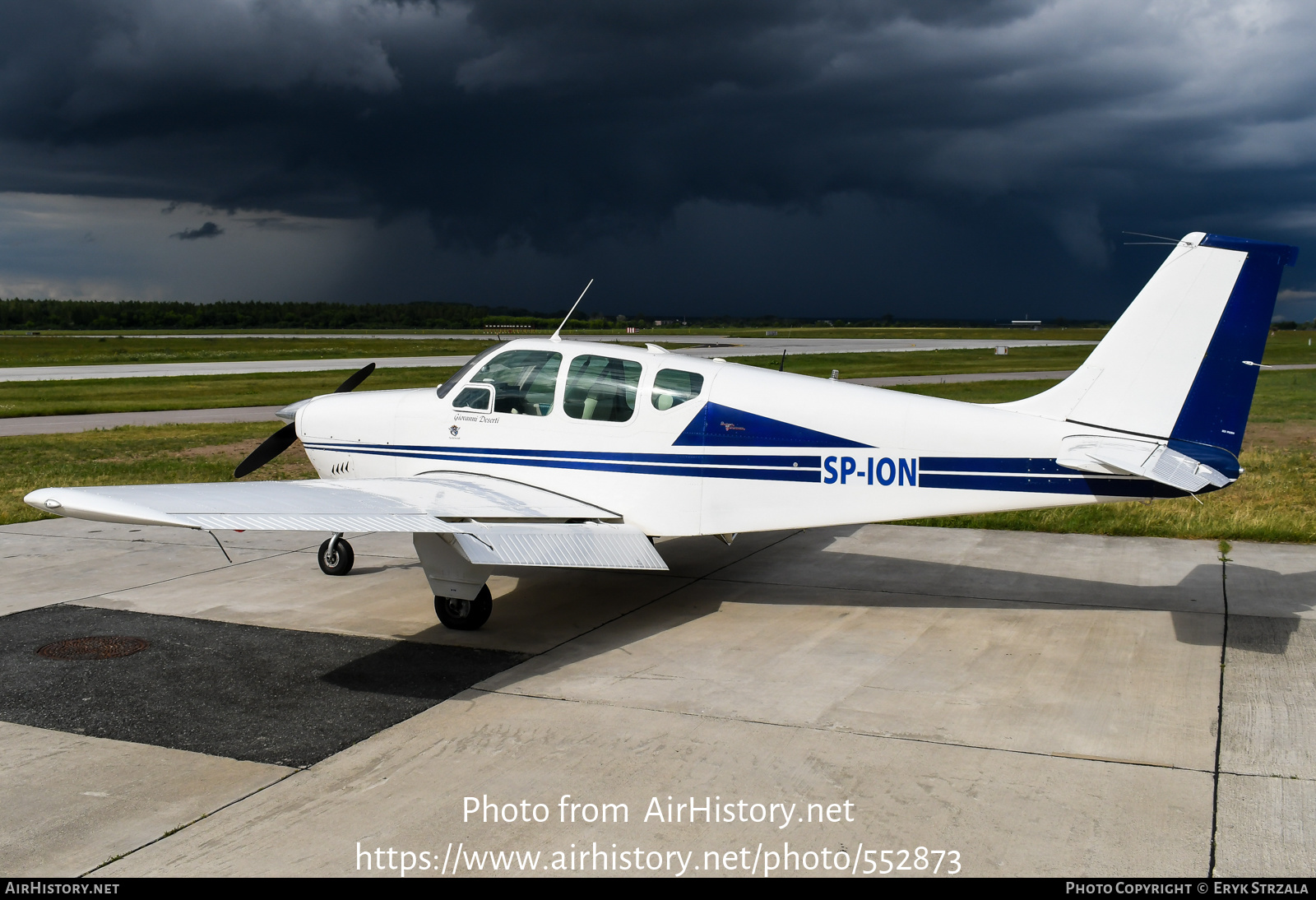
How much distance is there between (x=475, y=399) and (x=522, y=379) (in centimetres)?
50

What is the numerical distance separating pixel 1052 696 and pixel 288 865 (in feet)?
15.3

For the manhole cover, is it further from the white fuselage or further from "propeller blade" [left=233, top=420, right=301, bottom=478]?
"propeller blade" [left=233, top=420, right=301, bottom=478]

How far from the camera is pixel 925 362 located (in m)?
50.1

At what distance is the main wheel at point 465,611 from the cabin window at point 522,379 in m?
1.70

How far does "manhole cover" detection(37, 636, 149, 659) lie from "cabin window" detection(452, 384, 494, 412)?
10.5 feet

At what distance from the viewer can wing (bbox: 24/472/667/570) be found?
6.20m

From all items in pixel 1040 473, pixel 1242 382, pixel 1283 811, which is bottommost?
pixel 1283 811

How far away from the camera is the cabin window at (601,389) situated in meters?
8.35

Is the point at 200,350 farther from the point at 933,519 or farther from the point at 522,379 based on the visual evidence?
the point at 522,379

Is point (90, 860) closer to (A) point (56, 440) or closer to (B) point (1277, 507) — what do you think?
(B) point (1277, 507)

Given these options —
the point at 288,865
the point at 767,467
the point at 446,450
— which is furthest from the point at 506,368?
the point at 288,865

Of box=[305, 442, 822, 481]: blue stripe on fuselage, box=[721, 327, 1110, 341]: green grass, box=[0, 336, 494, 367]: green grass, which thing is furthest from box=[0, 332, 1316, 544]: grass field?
box=[721, 327, 1110, 341]: green grass

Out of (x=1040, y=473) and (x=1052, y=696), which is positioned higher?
(x=1040, y=473)

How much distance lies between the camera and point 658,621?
8266mm
